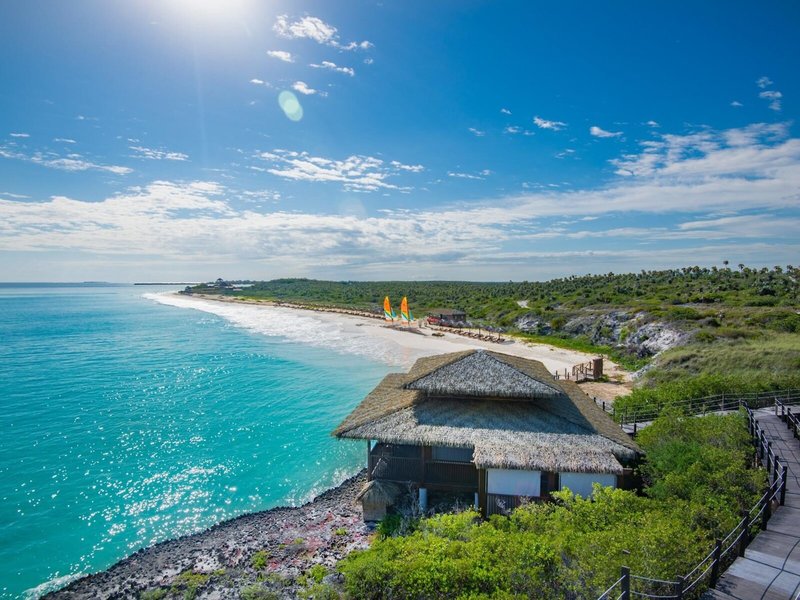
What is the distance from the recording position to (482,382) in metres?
15.9

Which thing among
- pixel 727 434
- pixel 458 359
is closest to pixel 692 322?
pixel 727 434

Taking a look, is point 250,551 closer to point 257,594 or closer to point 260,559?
point 260,559

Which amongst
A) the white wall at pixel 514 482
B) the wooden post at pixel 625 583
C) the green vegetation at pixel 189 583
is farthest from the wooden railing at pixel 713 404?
the green vegetation at pixel 189 583

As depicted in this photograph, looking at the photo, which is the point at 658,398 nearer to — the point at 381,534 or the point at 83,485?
the point at 381,534

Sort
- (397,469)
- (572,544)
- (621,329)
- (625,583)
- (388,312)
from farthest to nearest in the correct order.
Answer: (388,312) < (621,329) < (397,469) < (572,544) < (625,583)

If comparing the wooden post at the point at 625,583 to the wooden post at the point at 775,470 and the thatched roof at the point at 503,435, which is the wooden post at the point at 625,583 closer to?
the thatched roof at the point at 503,435

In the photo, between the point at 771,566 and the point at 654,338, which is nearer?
the point at 771,566

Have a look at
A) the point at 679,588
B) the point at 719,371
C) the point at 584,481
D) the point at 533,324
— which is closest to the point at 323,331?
the point at 533,324

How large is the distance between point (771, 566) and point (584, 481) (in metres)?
5.29

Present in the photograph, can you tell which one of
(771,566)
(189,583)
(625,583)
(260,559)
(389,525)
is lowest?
(189,583)

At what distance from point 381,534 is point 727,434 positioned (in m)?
11.4

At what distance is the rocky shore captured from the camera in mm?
12461

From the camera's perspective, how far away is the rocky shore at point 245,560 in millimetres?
12461

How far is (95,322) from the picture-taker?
85938 millimetres
